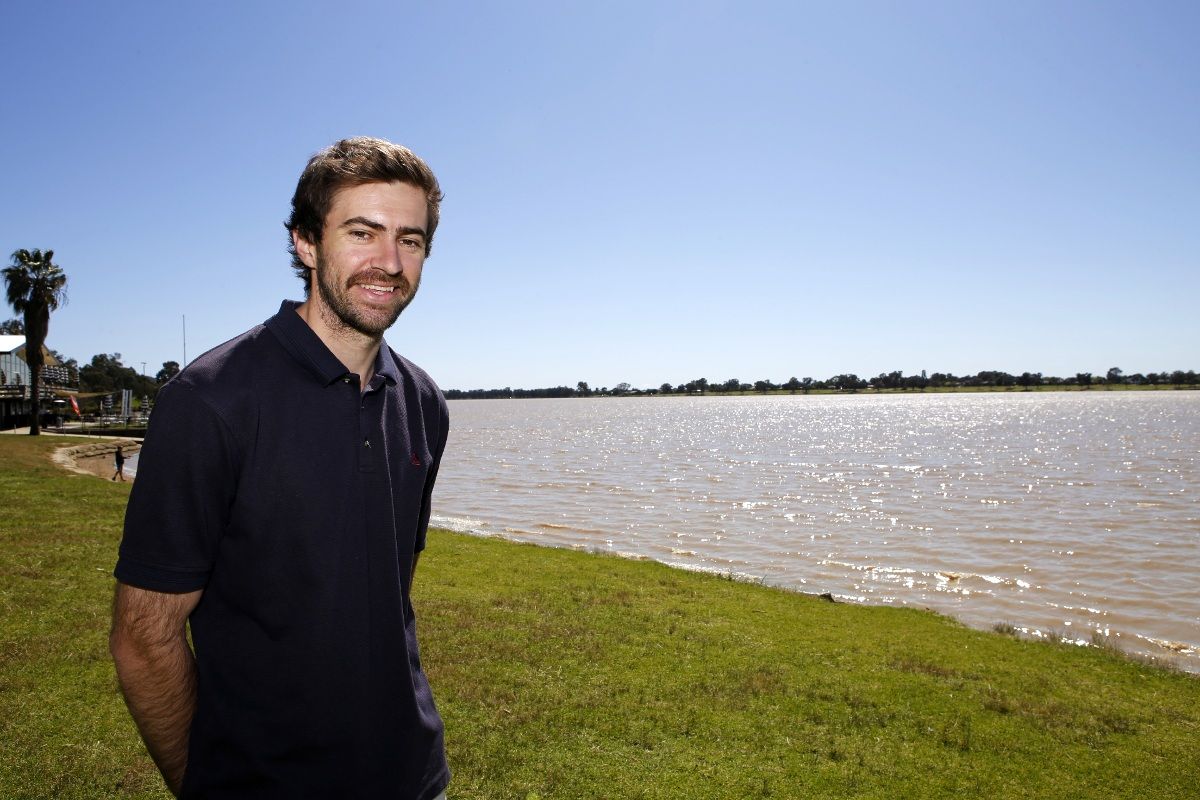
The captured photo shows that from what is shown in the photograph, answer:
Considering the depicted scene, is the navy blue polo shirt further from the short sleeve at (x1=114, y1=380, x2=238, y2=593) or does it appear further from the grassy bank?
the grassy bank

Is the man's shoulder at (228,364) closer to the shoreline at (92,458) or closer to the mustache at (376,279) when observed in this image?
the mustache at (376,279)

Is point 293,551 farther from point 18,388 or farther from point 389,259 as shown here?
point 18,388

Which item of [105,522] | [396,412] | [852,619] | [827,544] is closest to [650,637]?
[852,619]

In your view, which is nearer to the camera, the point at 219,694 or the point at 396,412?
the point at 219,694

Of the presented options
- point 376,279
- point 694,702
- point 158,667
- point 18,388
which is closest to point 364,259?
point 376,279

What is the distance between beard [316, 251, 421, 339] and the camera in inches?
80.4

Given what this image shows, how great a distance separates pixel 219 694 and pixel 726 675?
671 centimetres

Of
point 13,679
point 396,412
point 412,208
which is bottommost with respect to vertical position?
point 13,679

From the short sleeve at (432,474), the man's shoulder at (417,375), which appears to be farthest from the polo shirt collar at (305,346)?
the short sleeve at (432,474)

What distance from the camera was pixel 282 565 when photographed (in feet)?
5.88

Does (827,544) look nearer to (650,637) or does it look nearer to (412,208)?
(650,637)

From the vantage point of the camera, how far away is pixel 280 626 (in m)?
1.80

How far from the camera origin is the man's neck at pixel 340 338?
2045 mm

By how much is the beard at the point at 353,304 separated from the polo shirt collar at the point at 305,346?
92mm
